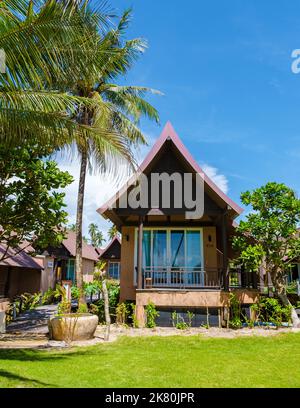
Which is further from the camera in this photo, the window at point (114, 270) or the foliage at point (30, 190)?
the window at point (114, 270)

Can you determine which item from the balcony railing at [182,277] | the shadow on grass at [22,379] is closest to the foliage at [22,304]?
the balcony railing at [182,277]

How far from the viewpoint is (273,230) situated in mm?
11156

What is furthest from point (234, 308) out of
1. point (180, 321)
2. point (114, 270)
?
point (114, 270)

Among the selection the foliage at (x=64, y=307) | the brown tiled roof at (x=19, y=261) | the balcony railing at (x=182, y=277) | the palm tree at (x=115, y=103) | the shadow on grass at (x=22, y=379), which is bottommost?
the shadow on grass at (x=22, y=379)

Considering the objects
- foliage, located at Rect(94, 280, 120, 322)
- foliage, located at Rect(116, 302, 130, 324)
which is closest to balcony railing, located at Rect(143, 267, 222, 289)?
foliage, located at Rect(116, 302, 130, 324)

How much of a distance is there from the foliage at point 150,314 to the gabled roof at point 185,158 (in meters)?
3.75

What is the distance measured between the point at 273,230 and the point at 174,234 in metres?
4.43

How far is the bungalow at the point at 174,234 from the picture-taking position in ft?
38.3

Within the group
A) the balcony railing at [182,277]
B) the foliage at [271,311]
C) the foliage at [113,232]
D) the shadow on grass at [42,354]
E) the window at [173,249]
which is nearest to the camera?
the shadow on grass at [42,354]

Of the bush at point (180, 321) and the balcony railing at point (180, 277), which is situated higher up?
the balcony railing at point (180, 277)

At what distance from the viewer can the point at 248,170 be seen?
1481cm

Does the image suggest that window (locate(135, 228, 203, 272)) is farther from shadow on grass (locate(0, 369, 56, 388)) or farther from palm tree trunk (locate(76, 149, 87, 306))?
shadow on grass (locate(0, 369, 56, 388))

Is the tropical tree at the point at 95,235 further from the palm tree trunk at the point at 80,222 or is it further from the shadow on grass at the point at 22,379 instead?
the shadow on grass at the point at 22,379

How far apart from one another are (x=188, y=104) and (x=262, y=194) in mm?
4114
